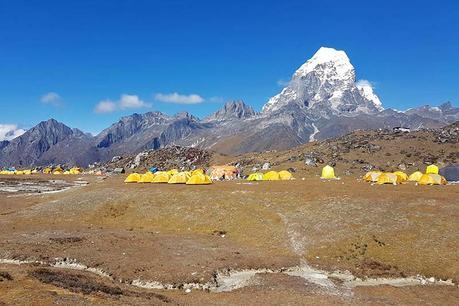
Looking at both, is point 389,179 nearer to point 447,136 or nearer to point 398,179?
point 398,179

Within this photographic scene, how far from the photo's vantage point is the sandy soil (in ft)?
122

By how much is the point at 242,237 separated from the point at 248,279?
15.0 meters

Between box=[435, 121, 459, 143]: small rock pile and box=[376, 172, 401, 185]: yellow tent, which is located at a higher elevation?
box=[435, 121, 459, 143]: small rock pile

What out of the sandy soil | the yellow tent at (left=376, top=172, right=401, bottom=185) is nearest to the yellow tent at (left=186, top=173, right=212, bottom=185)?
the sandy soil

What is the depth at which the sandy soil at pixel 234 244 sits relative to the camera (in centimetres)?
3706

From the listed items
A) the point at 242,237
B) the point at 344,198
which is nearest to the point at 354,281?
the point at 242,237

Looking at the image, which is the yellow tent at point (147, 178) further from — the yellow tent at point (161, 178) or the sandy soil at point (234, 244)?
the sandy soil at point (234, 244)

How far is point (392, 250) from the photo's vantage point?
4931cm

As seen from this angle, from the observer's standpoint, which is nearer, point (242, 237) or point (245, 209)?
point (242, 237)

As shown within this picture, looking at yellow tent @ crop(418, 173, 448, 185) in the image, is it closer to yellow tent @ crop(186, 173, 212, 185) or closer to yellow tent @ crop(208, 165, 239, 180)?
yellow tent @ crop(186, 173, 212, 185)

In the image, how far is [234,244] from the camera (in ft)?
180

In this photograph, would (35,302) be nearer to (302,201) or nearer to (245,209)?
(245,209)

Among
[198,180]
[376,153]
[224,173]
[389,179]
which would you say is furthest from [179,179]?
[376,153]

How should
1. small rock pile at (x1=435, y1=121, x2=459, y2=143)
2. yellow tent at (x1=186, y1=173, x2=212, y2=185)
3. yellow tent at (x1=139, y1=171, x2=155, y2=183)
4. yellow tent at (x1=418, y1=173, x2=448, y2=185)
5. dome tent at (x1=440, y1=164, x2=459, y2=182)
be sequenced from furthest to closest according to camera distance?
1. small rock pile at (x1=435, y1=121, x2=459, y2=143)
2. yellow tent at (x1=139, y1=171, x2=155, y2=183)
3. dome tent at (x1=440, y1=164, x2=459, y2=182)
4. yellow tent at (x1=186, y1=173, x2=212, y2=185)
5. yellow tent at (x1=418, y1=173, x2=448, y2=185)
